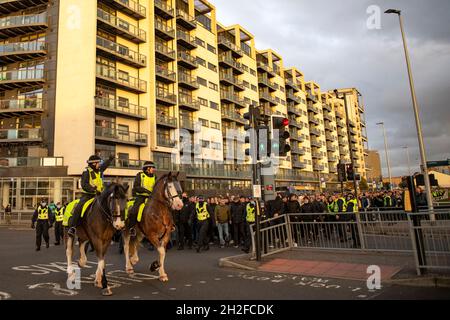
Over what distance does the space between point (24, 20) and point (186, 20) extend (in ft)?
61.9

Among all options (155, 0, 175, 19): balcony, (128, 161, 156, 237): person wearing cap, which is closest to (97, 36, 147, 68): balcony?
(155, 0, 175, 19): balcony

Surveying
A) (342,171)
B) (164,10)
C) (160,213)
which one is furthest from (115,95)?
(160,213)

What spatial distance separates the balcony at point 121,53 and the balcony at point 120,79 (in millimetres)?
1360

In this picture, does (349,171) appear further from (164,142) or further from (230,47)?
(230,47)

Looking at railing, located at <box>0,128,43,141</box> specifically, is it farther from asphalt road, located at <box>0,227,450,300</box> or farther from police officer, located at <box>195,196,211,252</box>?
asphalt road, located at <box>0,227,450,300</box>

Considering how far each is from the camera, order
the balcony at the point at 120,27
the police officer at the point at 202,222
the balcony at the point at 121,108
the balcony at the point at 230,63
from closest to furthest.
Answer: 1. the police officer at the point at 202,222
2. the balcony at the point at 121,108
3. the balcony at the point at 120,27
4. the balcony at the point at 230,63

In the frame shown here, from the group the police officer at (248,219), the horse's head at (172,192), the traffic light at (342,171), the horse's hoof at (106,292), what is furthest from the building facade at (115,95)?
the horse's hoof at (106,292)

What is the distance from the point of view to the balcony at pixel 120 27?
3438cm

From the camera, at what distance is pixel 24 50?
33625 millimetres

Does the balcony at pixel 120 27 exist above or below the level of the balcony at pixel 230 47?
below

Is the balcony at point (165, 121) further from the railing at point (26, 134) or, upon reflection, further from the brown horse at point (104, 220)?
the brown horse at point (104, 220)

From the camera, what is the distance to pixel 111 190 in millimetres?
6891

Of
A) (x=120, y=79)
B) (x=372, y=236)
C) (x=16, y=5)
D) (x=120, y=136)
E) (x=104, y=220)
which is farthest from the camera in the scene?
(x=120, y=79)
